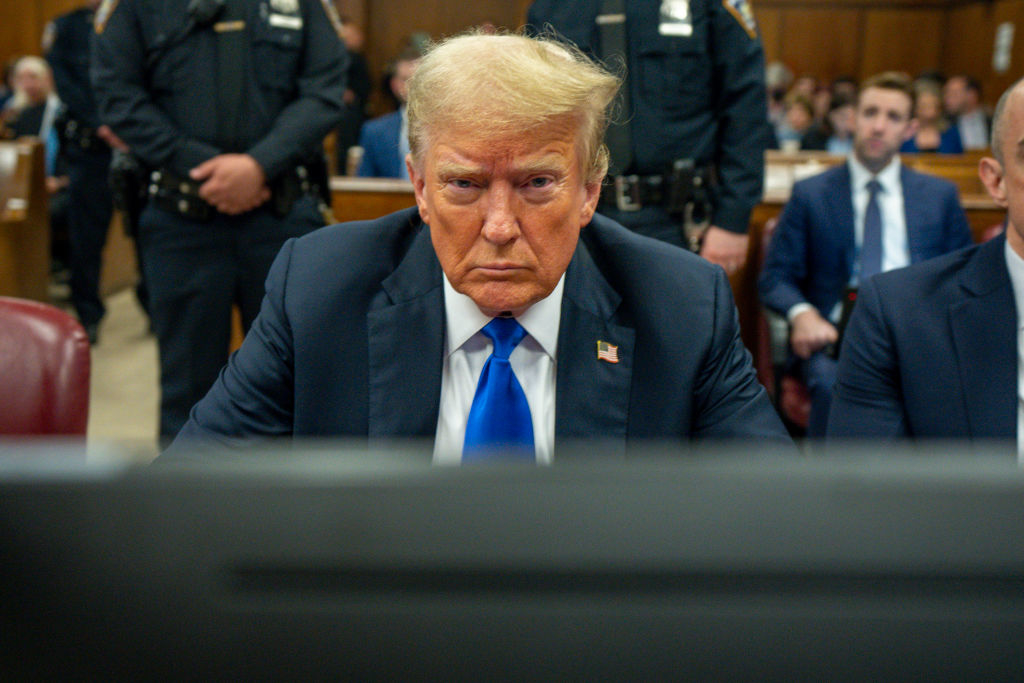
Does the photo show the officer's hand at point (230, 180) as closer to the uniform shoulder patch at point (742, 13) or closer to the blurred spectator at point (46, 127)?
the uniform shoulder patch at point (742, 13)

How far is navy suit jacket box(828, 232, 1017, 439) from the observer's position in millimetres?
1570

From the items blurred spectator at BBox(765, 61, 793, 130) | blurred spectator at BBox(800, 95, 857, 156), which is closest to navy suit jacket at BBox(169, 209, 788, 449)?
blurred spectator at BBox(800, 95, 857, 156)

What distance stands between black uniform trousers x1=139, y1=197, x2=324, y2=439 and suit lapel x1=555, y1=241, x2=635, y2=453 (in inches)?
68.4

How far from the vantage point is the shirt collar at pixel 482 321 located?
4.38 feet

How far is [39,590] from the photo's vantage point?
0.31 metres

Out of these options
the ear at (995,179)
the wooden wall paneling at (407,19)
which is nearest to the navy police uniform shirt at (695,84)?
the ear at (995,179)

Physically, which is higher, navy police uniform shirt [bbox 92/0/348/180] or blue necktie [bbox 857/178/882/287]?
navy police uniform shirt [bbox 92/0/348/180]

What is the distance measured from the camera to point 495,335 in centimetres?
133

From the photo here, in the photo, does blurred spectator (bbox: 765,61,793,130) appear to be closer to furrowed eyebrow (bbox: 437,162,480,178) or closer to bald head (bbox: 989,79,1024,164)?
bald head (bbox: 989,79,1024,164)

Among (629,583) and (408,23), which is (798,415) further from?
(408,23)

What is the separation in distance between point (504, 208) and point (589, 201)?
0.17m

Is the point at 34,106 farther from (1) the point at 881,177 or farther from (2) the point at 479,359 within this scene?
(2) the point at 479,359

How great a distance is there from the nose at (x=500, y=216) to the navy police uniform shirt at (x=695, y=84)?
168 cm

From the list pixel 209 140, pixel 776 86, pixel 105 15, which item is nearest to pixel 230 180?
pixel 209 140
